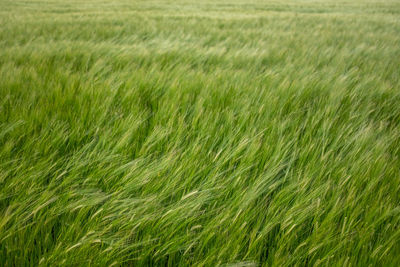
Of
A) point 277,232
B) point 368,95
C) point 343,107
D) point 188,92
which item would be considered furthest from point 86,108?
point 368,95

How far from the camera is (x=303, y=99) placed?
988 millimetres

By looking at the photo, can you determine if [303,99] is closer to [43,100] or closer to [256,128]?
[256,128]

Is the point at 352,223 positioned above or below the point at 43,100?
below

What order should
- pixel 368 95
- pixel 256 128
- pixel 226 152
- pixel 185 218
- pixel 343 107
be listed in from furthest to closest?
1. pixel 368 95
2. pixel 343 107
3. pixel 256 128
4. pixel 226 152
5. pixel 185 218

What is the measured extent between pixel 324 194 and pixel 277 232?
0.14 metres

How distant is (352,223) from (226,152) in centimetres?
30

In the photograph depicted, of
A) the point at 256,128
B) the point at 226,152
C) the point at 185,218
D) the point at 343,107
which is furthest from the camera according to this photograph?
the point at 343,107

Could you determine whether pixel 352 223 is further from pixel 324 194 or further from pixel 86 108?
pixel 86 108

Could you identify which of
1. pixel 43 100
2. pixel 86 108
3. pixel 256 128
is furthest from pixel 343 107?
pixel 43 100

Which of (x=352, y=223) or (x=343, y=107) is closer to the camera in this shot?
(x=352, y=223)

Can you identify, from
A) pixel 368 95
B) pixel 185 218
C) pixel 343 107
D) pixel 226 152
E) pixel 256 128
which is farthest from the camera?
pixel 368 95

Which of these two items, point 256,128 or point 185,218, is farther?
point 256,128

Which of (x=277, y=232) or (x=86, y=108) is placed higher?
(x=86, y=108)

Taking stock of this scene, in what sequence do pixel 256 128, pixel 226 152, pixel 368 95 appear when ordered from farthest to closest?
pixel 368 95 < pixel 256 128 < pixel 226 152
